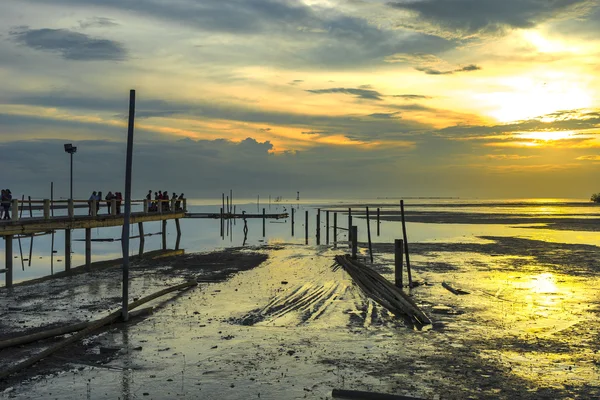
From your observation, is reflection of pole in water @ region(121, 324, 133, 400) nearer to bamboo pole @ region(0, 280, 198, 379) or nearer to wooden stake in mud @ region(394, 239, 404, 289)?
bamboo pole @ region(0, 280, 198, 379)

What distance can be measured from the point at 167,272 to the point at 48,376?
52.2 feet

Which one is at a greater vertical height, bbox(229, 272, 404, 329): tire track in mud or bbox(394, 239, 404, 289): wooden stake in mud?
bbox(394, 239, 404, 289): wooden stake in mud

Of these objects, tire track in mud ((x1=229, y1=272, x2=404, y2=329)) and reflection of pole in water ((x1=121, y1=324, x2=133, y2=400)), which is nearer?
reflection of pole in water ((x1=121, y1=324, x2=133, y2=400))

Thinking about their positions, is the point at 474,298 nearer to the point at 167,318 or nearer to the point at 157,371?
the point at 167,318

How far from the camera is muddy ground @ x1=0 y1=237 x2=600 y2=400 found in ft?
30.7

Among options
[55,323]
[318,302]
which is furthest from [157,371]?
[318,302]

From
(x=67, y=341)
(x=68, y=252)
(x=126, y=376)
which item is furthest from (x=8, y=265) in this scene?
(x=126, y=376)

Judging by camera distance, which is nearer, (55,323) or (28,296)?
(55,323)

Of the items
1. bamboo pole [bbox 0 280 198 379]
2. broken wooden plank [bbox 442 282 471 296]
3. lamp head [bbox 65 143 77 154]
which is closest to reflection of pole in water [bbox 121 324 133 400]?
bamboo pole [bbox 0 280 198 379]

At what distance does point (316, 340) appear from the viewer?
12.4 metres

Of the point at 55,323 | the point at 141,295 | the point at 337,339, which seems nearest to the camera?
the point at 337,339

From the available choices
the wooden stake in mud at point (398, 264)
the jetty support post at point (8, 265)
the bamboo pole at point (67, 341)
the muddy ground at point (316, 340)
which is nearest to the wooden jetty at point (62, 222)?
the jetty support post at point (8, 265)

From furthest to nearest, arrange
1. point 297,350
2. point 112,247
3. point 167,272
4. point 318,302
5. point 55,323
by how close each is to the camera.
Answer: point 112,247 → point 167,272 → point 318,302 → point 55,323 → point 297,350

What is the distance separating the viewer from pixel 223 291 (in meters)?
19.7
